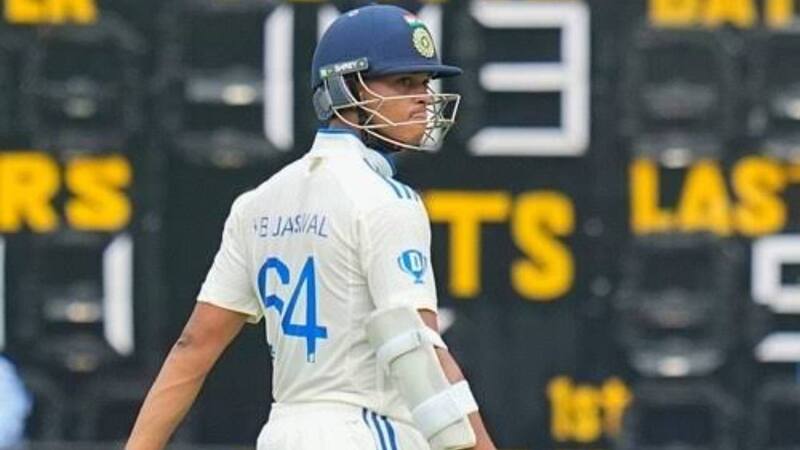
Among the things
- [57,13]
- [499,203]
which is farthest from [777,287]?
[57,13]

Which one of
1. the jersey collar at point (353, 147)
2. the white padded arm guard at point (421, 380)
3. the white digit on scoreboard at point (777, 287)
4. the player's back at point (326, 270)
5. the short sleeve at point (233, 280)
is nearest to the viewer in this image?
the white padded arm guard at point (421, 380)

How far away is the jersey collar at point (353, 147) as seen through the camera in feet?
11.3

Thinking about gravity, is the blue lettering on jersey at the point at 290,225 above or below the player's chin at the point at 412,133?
below

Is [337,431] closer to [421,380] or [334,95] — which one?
[421,380]

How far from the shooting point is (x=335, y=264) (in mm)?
3359

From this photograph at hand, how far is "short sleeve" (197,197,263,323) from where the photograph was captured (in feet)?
11.7

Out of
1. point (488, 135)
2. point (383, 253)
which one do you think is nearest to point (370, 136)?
point (383, 253)

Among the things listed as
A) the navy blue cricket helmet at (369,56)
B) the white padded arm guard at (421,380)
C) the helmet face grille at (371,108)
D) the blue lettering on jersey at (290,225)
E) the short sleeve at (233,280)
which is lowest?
the white padded arm guard at (421,380)

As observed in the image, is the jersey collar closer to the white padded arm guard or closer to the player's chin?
the player's chin

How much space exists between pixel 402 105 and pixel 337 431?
1.67 ft

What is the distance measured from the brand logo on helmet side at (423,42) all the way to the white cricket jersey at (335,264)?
172 mm

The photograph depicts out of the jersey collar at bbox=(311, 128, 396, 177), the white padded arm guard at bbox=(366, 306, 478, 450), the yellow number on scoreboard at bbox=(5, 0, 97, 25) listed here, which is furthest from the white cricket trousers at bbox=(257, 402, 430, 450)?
the yellow number on scoreboard at bbox=(5, 0, 97, 25)

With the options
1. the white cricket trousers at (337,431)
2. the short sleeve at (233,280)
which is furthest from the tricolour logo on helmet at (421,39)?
the white cricket trousers at (337,431)

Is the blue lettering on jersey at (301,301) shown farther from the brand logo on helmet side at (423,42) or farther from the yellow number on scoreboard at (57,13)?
→ the yellow number on scoreboard at (57,13)
